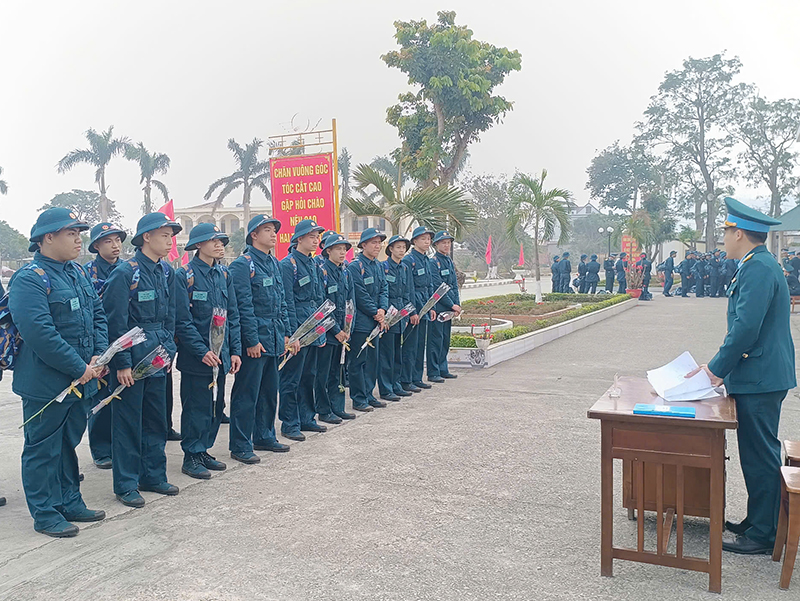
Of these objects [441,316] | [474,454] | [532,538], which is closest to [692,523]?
[532,538]

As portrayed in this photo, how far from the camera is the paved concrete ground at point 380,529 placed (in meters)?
3.31

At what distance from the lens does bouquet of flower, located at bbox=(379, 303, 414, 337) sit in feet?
24.8

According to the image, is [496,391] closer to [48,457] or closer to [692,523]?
[692,523]

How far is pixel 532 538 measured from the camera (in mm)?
3879

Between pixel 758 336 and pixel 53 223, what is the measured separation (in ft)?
12.9

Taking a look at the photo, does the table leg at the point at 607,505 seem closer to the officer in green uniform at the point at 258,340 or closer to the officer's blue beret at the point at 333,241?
the officer in green uniform at the point at 258,340

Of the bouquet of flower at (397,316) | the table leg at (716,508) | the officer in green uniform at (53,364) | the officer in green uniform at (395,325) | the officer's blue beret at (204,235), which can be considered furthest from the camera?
the officer in green uniform at (395,325)

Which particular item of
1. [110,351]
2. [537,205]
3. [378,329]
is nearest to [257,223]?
[110,351]

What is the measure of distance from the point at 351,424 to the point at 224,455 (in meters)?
1.34

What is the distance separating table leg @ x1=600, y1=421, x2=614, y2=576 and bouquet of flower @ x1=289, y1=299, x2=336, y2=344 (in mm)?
3188

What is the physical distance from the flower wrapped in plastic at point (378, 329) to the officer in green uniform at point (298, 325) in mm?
966

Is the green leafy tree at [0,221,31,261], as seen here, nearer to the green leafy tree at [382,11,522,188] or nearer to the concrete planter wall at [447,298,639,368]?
the green leafy tree at [382,11,522,188]

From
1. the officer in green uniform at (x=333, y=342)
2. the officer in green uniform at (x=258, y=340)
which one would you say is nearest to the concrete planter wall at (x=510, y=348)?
the officer in green uniform at (x=333, y=342)

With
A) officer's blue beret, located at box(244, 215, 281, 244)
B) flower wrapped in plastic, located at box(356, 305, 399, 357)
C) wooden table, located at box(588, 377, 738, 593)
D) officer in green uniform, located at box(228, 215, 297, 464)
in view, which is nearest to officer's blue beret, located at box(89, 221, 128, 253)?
officer in green uniform, located at box(228, 215, 297, 464)
